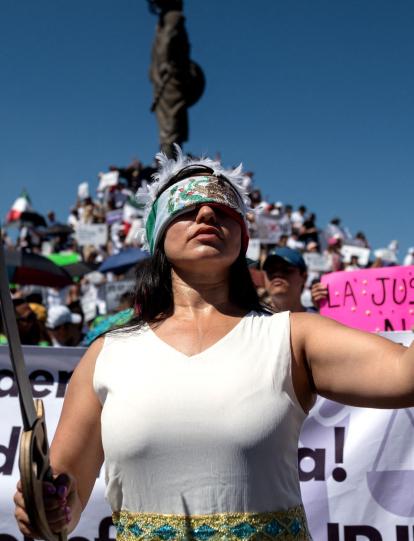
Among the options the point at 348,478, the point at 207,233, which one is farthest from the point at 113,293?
the point at 207,233

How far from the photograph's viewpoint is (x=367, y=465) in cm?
321

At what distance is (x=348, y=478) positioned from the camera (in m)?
3.21

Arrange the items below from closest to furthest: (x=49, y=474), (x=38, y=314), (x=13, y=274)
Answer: (x=49, y=474) < (x=38, y=314) < (x=13, y=274)

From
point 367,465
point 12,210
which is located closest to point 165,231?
point 367,465

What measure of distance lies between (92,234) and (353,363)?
13.3 m

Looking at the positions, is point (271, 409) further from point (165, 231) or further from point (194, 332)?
point (165, 231)

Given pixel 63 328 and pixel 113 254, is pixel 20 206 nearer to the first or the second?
pixel 113 254

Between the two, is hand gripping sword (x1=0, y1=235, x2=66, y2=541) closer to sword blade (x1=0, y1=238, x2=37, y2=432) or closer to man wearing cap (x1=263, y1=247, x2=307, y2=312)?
sword blade (x1=0, y1=238, x2=37, y2=432)

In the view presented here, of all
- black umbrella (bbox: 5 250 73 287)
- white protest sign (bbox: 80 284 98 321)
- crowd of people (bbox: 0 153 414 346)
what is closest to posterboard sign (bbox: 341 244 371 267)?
crowd of people (bbox: 0 153 414 346)

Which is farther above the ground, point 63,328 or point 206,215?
point 206,215

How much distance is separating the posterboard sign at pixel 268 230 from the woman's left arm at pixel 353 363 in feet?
42.8

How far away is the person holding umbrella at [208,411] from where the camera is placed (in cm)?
159

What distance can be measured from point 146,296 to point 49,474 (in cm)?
69

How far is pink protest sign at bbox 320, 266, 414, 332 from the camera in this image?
153 inches
